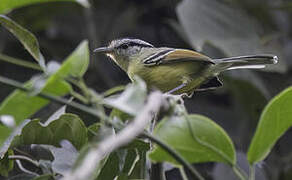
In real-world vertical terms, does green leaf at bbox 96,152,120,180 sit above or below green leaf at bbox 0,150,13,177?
below

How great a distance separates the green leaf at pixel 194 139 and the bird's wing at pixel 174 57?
6.48 feet

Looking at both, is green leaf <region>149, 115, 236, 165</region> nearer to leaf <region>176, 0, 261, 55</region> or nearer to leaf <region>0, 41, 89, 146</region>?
leaf <region>0, 41, 89, 146</region>

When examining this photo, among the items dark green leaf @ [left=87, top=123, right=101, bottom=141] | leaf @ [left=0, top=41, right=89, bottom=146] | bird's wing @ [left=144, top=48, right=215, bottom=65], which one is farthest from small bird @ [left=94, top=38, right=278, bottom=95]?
leaf @ [left=0, top=41, right=89, bottom=146]

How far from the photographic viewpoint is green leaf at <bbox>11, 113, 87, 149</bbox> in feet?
7.42

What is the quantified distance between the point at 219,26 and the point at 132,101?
4.12 metres

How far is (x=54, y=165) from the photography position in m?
2.19

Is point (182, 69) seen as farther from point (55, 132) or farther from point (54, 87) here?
point (54, 87)

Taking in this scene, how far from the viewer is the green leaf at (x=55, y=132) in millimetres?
2262

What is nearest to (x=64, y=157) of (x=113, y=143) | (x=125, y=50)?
(x=113, y=143)

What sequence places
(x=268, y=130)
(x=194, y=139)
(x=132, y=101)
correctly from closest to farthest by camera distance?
(x=132, y=101) < (x=194, y=139) < (x=268, y=130)

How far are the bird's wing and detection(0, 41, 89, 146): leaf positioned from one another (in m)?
2.24

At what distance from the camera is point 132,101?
143cm

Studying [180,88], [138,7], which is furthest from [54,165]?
[138,7]

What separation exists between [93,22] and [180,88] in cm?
217
